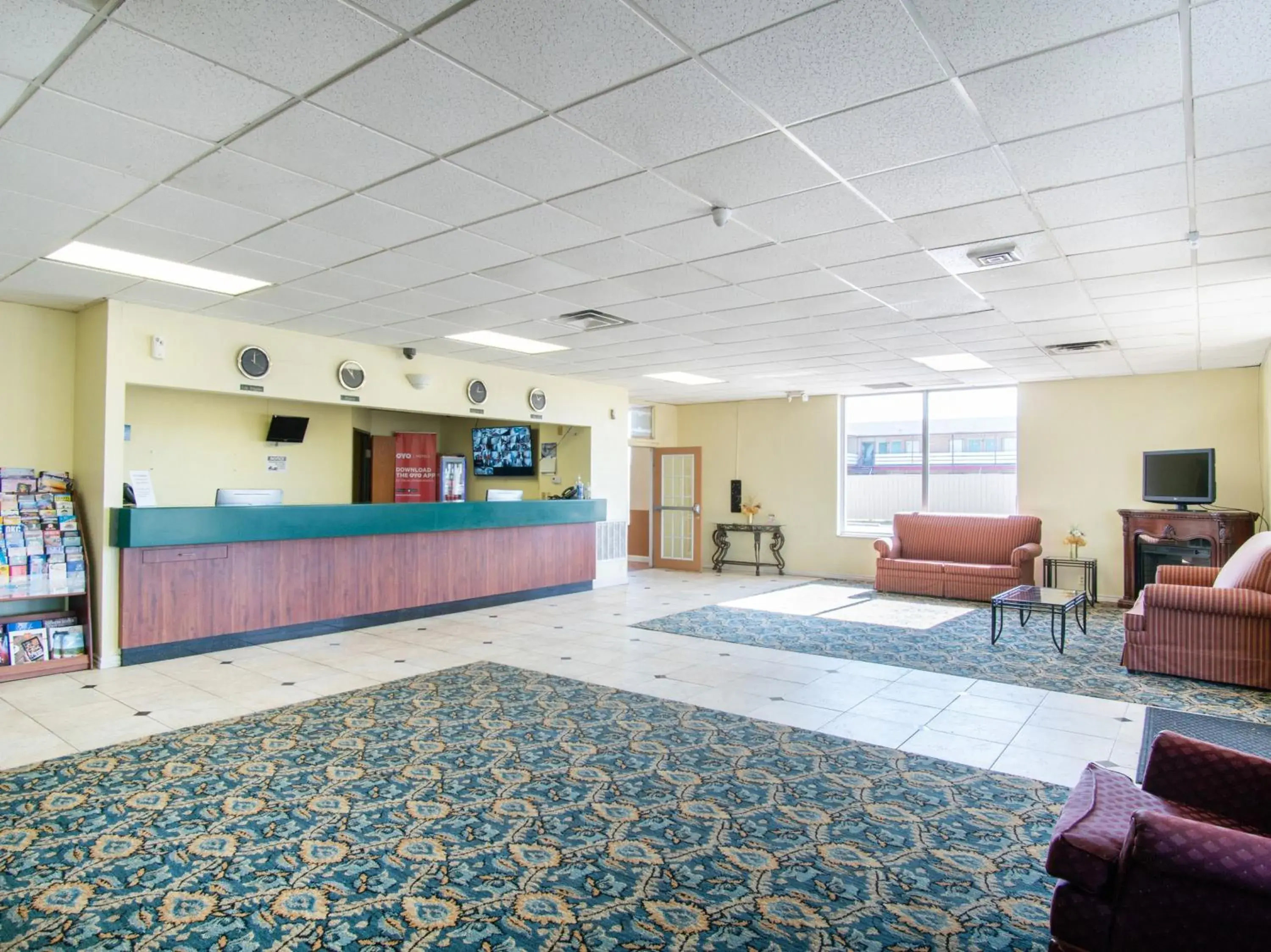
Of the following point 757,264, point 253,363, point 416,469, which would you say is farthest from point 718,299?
point 416,469

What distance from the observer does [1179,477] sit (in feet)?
27.2

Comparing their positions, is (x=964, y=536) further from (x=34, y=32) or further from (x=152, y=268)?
(x=34, y=32)

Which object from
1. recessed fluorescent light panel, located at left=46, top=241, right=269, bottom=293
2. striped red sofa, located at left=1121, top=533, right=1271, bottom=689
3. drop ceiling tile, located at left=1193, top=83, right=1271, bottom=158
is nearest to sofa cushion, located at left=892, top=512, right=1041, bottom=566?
striped red sofa, located at left=1121, top=533, right=1271, bottom=689

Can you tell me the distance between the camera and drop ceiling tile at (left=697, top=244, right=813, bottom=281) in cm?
451

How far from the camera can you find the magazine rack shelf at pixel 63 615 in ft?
17.0

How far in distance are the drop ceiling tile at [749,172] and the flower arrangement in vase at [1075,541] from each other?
7522mm

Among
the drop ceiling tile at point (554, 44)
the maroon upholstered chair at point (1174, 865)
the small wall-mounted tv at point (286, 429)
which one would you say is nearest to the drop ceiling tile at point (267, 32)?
the drop ceiling tile at point (554, 44)

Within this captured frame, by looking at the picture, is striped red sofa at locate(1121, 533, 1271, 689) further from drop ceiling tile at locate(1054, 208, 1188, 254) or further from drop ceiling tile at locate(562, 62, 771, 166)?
drop ceiling tile at locate(562, 62, 771, 166)

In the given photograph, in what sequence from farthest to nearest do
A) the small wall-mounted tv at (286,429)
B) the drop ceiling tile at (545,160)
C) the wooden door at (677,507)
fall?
the wooden door at (677,507)
the small wall-mounted tv at (286,429)
the drop ceiling tile at (545,160)

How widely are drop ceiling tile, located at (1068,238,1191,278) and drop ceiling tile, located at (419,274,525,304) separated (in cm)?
368

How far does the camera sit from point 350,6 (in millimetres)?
2217

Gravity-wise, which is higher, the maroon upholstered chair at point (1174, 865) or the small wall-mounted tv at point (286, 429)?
the small wall-mounted tv at point (286, 429)

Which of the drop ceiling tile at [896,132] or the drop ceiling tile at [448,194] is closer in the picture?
the drop ceiling tile at [896,132]

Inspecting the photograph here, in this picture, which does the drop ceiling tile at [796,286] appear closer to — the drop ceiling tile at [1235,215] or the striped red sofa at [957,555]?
the drop ceiling tile at [1235,215]
